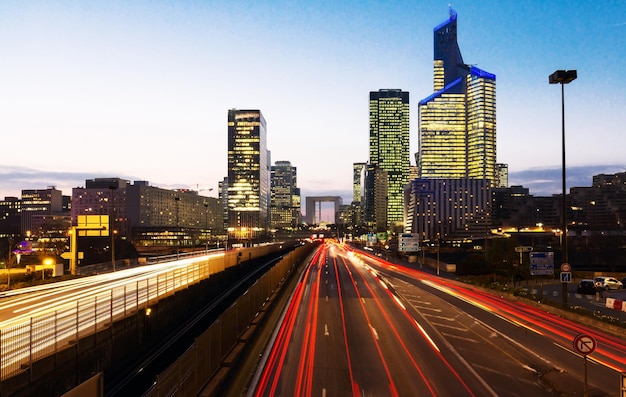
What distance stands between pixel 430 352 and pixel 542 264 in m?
21.4

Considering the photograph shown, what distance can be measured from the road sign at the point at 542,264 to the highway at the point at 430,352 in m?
3.84

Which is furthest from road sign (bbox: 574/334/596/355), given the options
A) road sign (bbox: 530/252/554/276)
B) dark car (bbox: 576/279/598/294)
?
dark car (bbox: 576/279/598/294)

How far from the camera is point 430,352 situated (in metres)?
22.6

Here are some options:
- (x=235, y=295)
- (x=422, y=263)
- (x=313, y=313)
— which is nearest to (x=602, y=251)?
(x=422, y=263)

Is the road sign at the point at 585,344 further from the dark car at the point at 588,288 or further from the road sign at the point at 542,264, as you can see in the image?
the dark car at the point at 588,288

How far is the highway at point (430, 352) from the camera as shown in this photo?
57.2 ft

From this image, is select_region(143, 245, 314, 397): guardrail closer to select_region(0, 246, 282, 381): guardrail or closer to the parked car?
select_region(0, 246, 282, 381): guardrail

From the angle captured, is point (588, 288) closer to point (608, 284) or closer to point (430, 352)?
point (608, 284)

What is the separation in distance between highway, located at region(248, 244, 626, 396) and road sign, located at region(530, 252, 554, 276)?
384 centimetres

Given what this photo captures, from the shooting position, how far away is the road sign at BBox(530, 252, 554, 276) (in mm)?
39562

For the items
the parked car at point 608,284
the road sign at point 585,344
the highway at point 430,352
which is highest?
the road sign at point 585,344

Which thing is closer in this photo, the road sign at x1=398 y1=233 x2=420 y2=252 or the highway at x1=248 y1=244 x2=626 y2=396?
the highway at x1=248 y1=244 x2=626 y2=396

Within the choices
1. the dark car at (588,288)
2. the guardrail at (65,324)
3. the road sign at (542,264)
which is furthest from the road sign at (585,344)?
the dark car at (588,288)

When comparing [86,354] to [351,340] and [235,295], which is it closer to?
[351,340]
